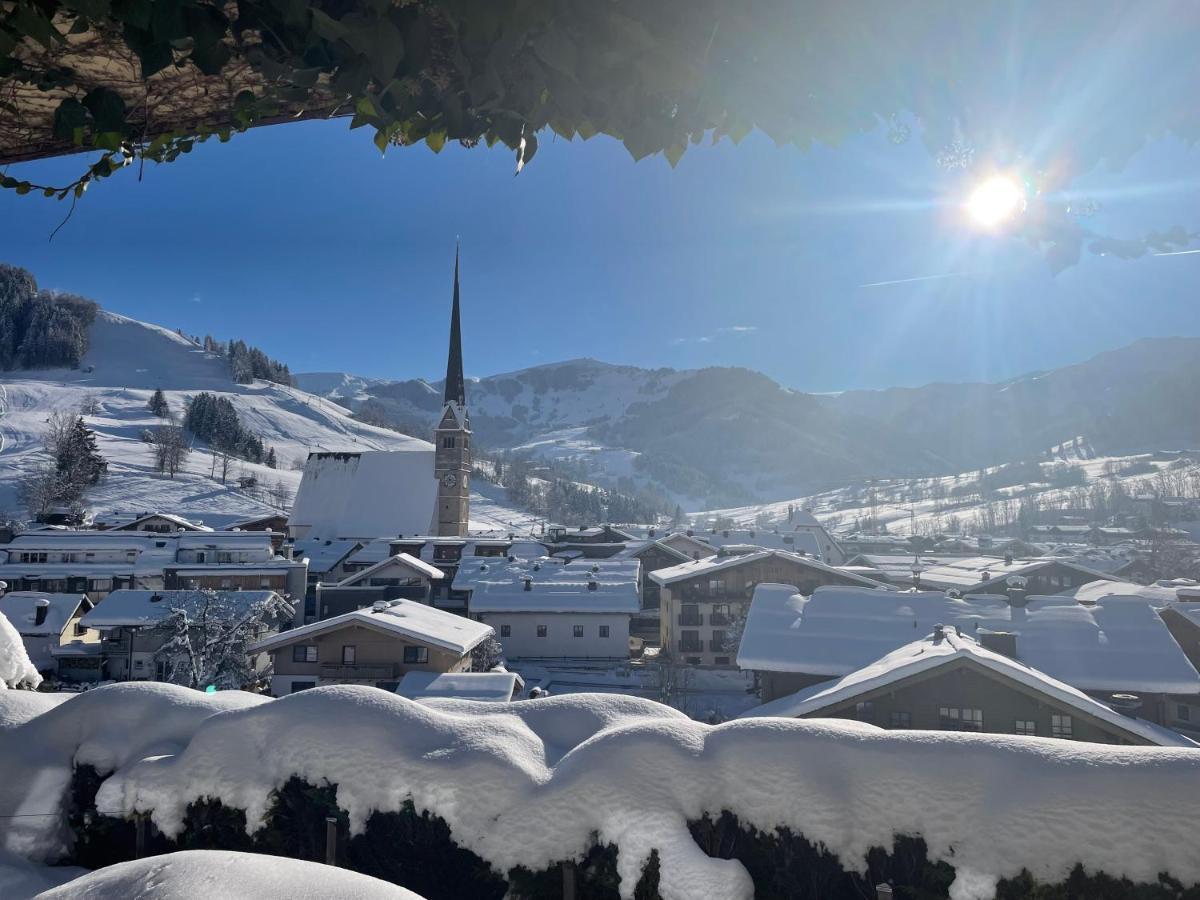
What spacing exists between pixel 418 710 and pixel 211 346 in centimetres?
21404

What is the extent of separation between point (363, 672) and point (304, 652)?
222cm

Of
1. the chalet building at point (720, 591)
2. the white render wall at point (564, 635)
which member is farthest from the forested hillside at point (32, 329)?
the chalet building at point (720, 591)

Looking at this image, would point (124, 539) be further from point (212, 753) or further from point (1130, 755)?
point (1130, 755)

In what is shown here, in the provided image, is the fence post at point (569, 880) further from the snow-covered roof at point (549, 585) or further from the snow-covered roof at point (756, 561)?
the snow-covered roof at point (756, 561)

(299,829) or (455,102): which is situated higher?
(455,102)

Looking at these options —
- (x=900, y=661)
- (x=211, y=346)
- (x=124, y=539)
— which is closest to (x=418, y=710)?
(x=900, y=661)

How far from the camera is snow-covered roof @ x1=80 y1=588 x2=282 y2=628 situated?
2631 centimetres

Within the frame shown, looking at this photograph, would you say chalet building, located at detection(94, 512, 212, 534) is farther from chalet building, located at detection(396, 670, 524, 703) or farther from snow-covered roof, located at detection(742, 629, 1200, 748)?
snow-covered roof, located at detection(742, 629, 1200, 748)

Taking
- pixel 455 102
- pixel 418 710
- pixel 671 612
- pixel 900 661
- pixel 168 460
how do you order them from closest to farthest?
pixel 455 102 < pixel 418 710 < pixel 900 661 < pixel 671 612 < pixel 168 460

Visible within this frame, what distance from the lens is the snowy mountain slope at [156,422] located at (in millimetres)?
82750

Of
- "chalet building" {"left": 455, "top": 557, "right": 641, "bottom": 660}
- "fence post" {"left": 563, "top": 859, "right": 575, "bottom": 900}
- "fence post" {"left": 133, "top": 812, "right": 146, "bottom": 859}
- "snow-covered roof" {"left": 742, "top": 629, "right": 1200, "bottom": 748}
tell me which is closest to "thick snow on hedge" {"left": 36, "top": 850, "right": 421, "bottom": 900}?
"fence post" {"left": 563, "top": 859, "right": 575, "bottom": 900}

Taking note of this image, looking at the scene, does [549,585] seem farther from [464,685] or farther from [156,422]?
[156,422]

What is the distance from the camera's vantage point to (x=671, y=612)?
110 ft

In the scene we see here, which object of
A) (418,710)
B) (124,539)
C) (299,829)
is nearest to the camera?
(299,829)
